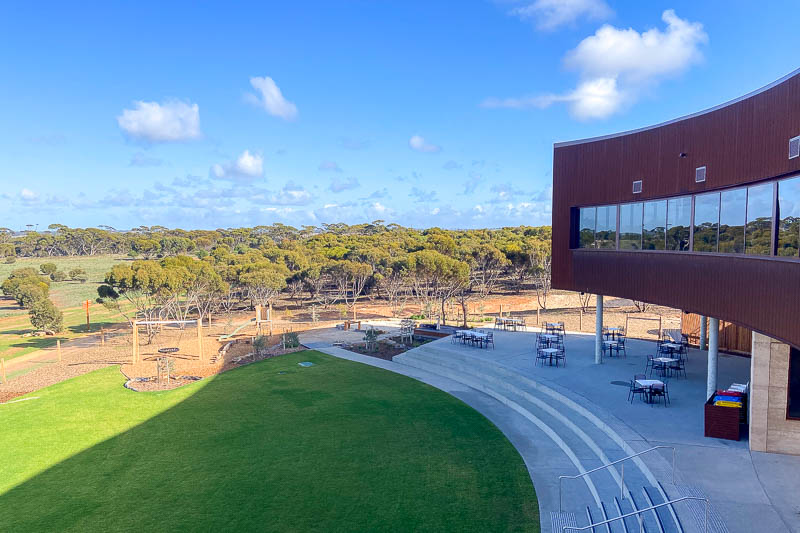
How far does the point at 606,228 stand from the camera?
16.8 meters

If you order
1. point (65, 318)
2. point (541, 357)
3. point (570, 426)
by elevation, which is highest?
point (541, 357)

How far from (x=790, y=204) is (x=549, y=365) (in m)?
10.0

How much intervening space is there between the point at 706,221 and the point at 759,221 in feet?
7.61

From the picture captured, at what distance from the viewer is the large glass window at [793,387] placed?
1027 cm

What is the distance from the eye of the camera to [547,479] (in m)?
10.4

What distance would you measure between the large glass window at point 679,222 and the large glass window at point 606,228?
2.50 meters

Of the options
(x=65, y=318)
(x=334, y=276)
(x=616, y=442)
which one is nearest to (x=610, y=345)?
(x=616, y=442)

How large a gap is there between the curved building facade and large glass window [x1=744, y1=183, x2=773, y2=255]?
0.02 m

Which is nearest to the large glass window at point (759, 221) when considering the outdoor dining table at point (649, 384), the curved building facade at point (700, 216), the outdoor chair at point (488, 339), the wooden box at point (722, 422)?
the curved building facade at point (700, 216)

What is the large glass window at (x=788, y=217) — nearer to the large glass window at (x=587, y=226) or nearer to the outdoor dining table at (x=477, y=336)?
the large glass window at (x=587, y=226)

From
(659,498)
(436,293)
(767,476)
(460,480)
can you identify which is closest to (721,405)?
(767,476)

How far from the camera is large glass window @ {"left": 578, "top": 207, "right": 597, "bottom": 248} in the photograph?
57.3 ft

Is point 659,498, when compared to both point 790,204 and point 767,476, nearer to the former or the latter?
point 767,476

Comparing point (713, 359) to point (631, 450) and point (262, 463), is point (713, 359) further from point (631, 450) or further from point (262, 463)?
point (262, 463)
